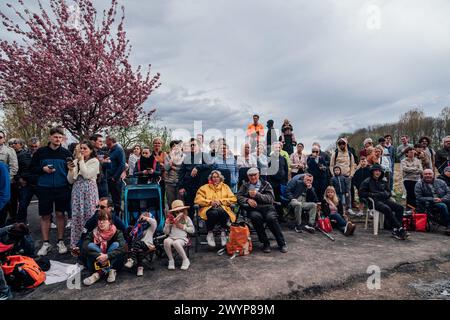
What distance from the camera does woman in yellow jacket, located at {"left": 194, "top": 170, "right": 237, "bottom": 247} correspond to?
5.16 m

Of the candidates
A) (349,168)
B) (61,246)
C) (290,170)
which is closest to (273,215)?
(290,170)

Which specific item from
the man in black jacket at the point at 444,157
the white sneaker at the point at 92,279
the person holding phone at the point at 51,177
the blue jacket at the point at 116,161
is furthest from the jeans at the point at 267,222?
the man in black jacket at the point at 444,157

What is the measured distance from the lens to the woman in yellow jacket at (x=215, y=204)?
5.16 meters

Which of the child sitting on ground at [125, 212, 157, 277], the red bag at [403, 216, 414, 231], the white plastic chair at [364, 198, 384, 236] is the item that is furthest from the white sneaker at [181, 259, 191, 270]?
the red bag at [403, 216, 414, 231]

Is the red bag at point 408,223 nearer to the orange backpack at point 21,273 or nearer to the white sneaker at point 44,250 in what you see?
the orange backpack at point 21,273

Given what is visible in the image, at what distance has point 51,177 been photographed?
15.3 ft

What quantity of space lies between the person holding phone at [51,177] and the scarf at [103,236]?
1.22 metres

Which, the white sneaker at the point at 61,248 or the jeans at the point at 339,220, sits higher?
the jeans at the point at 339,220

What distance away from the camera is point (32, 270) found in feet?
11.8

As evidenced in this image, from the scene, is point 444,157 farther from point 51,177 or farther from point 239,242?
point 51,177

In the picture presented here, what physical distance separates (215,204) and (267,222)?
3.48 feet

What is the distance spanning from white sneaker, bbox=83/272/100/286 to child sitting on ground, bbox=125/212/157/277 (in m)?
0.46

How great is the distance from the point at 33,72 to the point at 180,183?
919 cm

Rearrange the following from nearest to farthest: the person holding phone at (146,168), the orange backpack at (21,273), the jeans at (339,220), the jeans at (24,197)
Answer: the orange backpack at (21,273), the jeans at (24,197), the person holding phone at (146,168), the jeans at (339,220)
